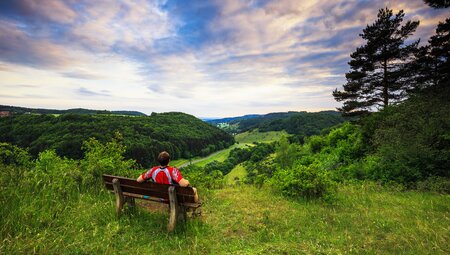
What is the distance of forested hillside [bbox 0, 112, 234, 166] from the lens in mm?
43406

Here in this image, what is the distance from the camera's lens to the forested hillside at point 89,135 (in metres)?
43.4

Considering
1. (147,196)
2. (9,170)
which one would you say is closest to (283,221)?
(147,196)

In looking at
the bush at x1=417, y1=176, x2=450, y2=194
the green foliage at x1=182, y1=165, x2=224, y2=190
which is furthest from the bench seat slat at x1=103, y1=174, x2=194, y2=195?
the bush at x1=417, y1=176, x2=450, y2=194

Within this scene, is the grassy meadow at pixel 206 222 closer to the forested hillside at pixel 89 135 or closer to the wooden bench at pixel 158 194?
the wooden bench at pixel 158 194

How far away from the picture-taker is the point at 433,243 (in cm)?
413

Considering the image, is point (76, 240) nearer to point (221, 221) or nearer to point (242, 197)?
point (221, 221)

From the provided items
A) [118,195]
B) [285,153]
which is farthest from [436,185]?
[285,153]

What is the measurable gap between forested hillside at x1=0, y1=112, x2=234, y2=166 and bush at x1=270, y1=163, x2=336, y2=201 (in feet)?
39.6

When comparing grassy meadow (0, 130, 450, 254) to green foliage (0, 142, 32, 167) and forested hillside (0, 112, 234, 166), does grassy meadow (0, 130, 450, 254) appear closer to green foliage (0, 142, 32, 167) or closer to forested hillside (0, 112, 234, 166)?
green foliage (0, 142, 32, 167)

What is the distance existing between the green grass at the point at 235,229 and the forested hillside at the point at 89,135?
1163 cm

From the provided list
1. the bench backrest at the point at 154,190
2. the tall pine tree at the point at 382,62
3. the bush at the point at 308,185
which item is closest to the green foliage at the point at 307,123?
the tall pine tree at the point at 382,62

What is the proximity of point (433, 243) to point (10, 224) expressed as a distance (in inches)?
290

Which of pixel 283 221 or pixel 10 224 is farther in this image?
pixel 283 221

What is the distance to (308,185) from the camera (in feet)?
23.7
